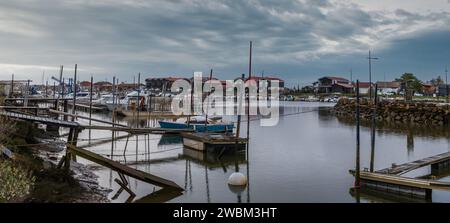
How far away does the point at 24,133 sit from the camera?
21.1m

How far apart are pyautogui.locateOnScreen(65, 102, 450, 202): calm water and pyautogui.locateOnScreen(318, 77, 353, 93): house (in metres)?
102

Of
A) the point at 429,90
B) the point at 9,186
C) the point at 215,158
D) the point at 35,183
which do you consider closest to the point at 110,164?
the point at 35,183

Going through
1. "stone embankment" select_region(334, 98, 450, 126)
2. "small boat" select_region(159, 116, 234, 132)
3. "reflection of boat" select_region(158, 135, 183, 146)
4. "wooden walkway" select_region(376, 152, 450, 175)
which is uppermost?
"stone embankment" select_region(334, 98, 450, 126)

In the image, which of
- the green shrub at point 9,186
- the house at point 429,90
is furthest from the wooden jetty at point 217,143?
the house at point 429,90

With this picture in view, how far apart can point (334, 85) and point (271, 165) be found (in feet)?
409

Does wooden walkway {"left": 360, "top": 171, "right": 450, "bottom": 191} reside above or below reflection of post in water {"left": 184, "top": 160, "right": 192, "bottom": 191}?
above

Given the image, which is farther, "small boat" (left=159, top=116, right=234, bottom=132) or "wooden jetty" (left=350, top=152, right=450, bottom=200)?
"small boat" (left=159, top=116, right=234, bottom=132)

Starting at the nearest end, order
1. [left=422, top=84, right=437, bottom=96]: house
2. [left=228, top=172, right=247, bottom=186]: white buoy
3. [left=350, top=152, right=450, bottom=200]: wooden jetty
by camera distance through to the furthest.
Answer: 1. [left=350, top=152, right=450, bottom=200]: wooden jetty
2. [left=228, top=172, right=247, bottom=186]: white buoy
3. [left=422, top=84, right=437, bottom=96]: house

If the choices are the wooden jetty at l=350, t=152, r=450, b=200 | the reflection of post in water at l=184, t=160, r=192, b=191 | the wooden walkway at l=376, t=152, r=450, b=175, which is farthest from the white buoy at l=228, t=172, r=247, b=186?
the wooden walkway at l=376, t=152, r=450, b=175

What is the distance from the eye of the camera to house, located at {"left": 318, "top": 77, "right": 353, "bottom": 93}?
137625 millimetres

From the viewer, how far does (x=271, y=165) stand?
22.7m

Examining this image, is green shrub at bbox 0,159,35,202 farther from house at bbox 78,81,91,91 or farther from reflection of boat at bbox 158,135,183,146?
house at bbox 78,81,91,91

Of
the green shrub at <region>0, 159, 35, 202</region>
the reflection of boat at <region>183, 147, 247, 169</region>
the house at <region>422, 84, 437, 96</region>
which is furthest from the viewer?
the house at <region>422, 84, 437, 96</region>
